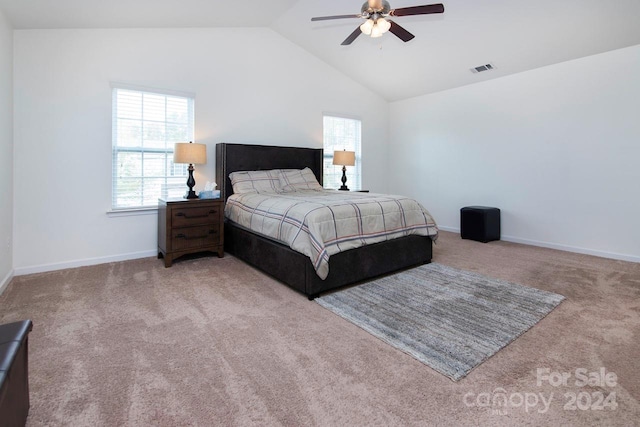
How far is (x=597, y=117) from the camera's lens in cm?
410

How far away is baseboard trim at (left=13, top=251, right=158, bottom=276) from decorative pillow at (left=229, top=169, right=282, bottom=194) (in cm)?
134

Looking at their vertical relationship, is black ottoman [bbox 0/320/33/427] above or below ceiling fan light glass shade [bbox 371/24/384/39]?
below

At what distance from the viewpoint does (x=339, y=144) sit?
237 inches

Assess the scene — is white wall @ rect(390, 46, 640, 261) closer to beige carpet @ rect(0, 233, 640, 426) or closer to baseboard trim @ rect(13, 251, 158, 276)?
beige carpet @ rect(0, 233, 640, 426)

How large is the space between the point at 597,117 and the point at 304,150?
12.8 feet

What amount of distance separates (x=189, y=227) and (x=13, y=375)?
2.67m

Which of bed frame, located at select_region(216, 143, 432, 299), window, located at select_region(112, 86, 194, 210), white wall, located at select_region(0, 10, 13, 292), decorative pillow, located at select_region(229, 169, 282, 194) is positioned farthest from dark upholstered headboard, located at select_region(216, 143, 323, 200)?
white wall, located at select_region(0, 10, 13, 292)

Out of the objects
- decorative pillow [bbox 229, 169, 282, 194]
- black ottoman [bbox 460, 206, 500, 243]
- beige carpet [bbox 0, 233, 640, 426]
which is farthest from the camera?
black ottoman [bbox 460, 206, 500, 243]

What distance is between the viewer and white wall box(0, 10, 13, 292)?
2.89 metres

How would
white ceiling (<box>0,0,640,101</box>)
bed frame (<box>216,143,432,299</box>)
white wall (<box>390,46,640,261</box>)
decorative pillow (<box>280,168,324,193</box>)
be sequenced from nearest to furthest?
bed frame (<box>216,143,432,299</box>)
white ceiling (<box>0,0,640,101</box>)
white wall (<box>390,46,640,261</box>)
decorative pillow (<box>280,168,324,193</box>)

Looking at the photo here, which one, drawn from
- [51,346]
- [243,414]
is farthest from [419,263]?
[51,346]

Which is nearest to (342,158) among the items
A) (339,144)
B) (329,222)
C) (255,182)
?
(339,144)

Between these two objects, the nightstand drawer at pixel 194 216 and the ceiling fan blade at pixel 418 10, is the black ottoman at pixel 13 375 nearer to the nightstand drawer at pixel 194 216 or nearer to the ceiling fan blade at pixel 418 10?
the nightstand drawer at pixel 194 216

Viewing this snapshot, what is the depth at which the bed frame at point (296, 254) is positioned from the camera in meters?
2.81
